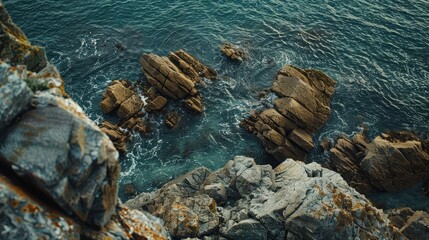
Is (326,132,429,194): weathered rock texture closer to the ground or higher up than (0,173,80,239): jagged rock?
closer to the ground

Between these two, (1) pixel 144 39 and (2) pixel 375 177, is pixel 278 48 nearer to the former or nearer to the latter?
(1) pixel 144 39

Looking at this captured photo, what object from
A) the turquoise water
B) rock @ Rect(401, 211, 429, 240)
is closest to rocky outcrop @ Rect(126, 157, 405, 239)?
rock @ Rect(401, 211, 429, 240)

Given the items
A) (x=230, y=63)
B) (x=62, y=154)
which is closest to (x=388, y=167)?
(x=230, y=63)

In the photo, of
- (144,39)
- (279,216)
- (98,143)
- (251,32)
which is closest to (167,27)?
(144,39)

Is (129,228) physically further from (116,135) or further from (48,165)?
(116,135)

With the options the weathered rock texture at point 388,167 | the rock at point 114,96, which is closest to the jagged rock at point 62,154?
the rock at point 114,96

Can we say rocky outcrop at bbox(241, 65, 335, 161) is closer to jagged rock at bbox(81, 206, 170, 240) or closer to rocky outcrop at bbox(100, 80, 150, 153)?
rocky outcrop at bbox(100, 80, 150, 153)
